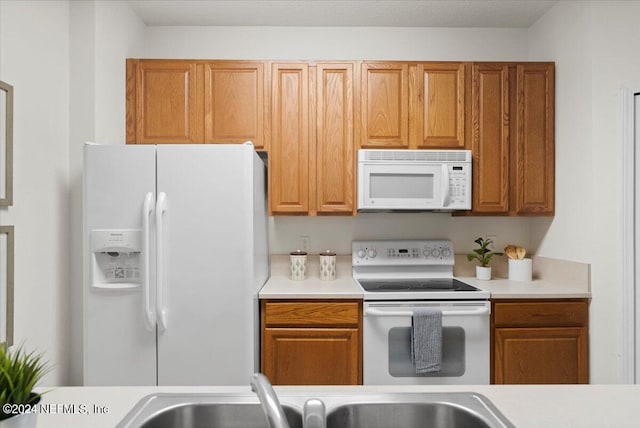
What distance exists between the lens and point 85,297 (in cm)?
205

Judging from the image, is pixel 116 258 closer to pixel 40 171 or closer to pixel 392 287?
pixel 40 171

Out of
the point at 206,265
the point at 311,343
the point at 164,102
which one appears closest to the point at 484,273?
the point at 311,343

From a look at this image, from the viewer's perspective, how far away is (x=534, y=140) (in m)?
2.64

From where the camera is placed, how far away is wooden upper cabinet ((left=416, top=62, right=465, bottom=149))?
8.64 feet

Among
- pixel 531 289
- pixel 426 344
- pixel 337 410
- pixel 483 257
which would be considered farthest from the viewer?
pixel 483 257

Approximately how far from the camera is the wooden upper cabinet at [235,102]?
8.51 ft

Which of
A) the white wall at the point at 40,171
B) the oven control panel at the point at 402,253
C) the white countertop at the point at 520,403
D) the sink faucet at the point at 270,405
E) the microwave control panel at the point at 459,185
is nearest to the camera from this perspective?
the sink faucet at the point at 270,405

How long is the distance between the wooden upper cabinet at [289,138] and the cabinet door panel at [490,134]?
109 cm

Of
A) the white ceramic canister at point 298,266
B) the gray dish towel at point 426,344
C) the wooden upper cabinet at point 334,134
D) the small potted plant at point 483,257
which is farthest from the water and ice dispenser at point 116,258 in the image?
the small potted plant at point 483,257

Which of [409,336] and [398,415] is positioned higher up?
[398,415]

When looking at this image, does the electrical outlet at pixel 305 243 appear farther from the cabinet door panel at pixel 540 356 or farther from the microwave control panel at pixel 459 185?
the cabinet door panel at pixel 540 356

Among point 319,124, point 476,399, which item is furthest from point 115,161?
point 476,399

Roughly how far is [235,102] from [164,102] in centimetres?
44

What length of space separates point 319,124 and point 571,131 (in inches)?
60.2
